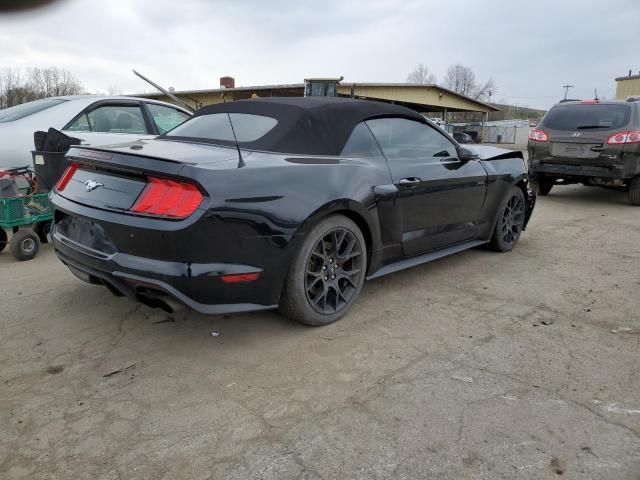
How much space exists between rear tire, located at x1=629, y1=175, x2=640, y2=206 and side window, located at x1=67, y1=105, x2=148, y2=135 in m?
7.53

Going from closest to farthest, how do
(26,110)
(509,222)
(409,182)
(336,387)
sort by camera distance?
(336,387) < (409,182) < (509,222) < (26,110)

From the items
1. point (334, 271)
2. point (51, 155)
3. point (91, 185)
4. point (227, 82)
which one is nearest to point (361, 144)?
point (334, 271)

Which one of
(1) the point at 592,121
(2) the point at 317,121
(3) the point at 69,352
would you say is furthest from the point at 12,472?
(1) the point at 592,121

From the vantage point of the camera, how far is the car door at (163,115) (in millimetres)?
6523

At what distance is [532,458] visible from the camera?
2020 millimetres

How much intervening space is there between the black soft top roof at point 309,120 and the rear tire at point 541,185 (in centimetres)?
601

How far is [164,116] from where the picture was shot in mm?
6719

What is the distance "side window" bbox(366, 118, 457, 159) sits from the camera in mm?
3709

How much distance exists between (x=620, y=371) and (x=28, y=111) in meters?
6.33

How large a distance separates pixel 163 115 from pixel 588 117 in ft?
21.5

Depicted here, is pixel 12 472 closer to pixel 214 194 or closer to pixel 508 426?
pixel 214 194

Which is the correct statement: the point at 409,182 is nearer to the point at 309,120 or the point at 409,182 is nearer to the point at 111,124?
the point at 309,120

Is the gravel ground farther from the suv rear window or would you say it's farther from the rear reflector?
the suv rear window

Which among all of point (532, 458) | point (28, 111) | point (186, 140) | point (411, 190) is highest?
point (28, 111)
